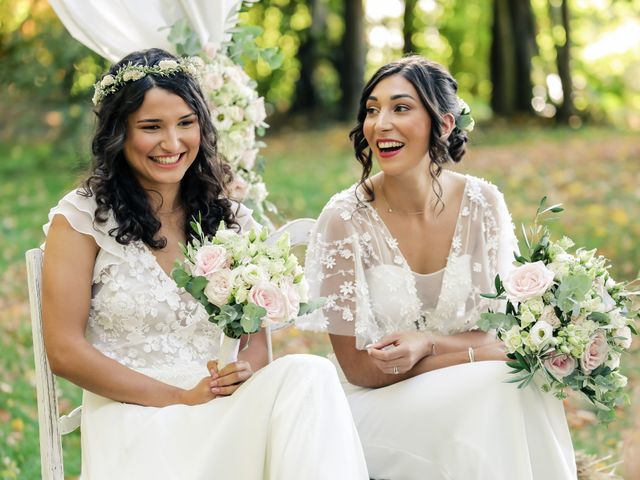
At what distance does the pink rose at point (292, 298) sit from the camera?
2.82 m

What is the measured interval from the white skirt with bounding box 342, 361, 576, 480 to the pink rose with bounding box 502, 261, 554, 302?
264mm

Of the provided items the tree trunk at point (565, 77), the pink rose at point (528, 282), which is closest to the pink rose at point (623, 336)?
the pink rose at point (528, 282)

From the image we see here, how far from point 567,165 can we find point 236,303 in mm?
8790

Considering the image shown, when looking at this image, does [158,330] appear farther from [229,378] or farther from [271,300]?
[271,300]

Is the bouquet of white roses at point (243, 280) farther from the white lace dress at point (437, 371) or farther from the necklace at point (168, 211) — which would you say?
the white lace dress at point (437, 371)

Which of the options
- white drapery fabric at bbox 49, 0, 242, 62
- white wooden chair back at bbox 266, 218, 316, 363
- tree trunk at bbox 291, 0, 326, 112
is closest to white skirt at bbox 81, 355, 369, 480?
white wooden chair back at bbox 266, 218, 316, 363

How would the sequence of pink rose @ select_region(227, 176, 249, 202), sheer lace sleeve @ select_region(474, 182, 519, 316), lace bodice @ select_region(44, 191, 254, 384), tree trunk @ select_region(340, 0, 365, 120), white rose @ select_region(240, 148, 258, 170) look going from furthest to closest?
1. tree trunk @ select_region(340, 0, 365, 120)
2. white rose @ select_region(240, 148, 258, 170)
3. pink rose @ select_region(227, 176, 249, 202)
4. sheer lace sleeve @ select_region(474, 182, 519, 316)
5. lace bodice @ select_region(44, 191, 254, 384)

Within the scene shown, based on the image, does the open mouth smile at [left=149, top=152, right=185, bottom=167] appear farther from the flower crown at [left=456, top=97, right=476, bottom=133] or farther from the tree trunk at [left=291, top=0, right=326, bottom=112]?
the tree trunk at [left=291, top=0, right=326, bottom=112]

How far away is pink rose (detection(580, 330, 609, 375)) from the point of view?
10.3 feet

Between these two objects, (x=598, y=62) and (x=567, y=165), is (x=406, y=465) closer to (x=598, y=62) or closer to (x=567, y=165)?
(x=567, y=165)

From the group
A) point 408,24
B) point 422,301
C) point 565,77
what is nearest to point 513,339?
point 422,301

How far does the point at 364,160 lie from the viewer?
3.84m

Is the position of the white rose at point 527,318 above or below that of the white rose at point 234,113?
below

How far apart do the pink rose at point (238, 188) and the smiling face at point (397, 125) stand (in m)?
0.68
